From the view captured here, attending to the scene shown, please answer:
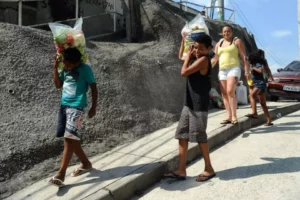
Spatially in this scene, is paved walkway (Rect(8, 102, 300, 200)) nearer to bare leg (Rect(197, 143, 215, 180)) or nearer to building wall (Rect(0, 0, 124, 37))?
bare leg (Rect(197, 143, 215, 180))

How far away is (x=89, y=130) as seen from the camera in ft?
15.7

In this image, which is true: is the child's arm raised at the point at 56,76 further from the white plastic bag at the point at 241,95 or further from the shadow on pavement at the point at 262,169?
the white plastic bag at the point at 241,95

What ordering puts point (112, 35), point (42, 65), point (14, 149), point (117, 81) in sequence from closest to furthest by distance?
point (14, 149)
point (42, 65)
point (117, 81)
point (112, 35)

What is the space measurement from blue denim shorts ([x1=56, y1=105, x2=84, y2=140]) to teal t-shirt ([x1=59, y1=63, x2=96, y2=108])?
0.21 feet

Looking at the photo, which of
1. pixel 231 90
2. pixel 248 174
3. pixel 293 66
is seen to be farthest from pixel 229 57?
pixel 293 66

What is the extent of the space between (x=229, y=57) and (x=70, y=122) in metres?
3.11

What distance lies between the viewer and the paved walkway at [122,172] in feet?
11.0

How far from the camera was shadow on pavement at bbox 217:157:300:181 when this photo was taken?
3.84m

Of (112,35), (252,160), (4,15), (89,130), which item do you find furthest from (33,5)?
(252,160)

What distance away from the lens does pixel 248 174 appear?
3.84 metres

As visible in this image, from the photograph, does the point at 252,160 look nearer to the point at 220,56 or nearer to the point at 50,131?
the point at 220,56

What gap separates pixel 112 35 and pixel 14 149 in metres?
5.95

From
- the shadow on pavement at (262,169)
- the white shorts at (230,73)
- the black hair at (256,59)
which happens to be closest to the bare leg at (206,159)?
the shadow on pavement at (262,169)

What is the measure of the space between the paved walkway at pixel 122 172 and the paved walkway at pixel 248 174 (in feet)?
0.42
